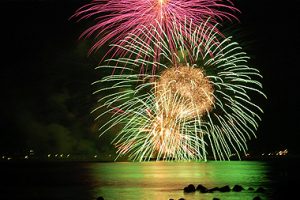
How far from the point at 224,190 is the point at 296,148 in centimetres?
9923

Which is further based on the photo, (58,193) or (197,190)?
(58,193)

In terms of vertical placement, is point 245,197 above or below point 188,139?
below

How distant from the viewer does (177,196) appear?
34.1 meters

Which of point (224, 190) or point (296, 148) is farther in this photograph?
point (296, 148)

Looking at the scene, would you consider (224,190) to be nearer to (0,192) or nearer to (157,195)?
(157,195)

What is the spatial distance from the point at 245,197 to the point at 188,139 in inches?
383

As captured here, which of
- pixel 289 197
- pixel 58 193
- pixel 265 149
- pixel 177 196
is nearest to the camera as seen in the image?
pixel 289 197

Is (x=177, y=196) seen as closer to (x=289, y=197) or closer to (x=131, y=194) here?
(x=131, y=194)

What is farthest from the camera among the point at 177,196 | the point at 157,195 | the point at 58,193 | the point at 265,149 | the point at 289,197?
the point at 265,149

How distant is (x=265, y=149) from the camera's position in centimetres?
12912

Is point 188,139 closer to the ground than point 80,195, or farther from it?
farther from it

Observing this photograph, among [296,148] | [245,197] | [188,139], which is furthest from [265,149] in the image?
[245,197]

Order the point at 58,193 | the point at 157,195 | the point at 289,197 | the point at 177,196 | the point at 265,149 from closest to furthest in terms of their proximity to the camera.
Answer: the point at 289,197 < the point at 177,196 < the point at 157,195 < the point at 58,193 < the point at 265,149

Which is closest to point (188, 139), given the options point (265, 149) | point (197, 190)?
point (197, 190)
